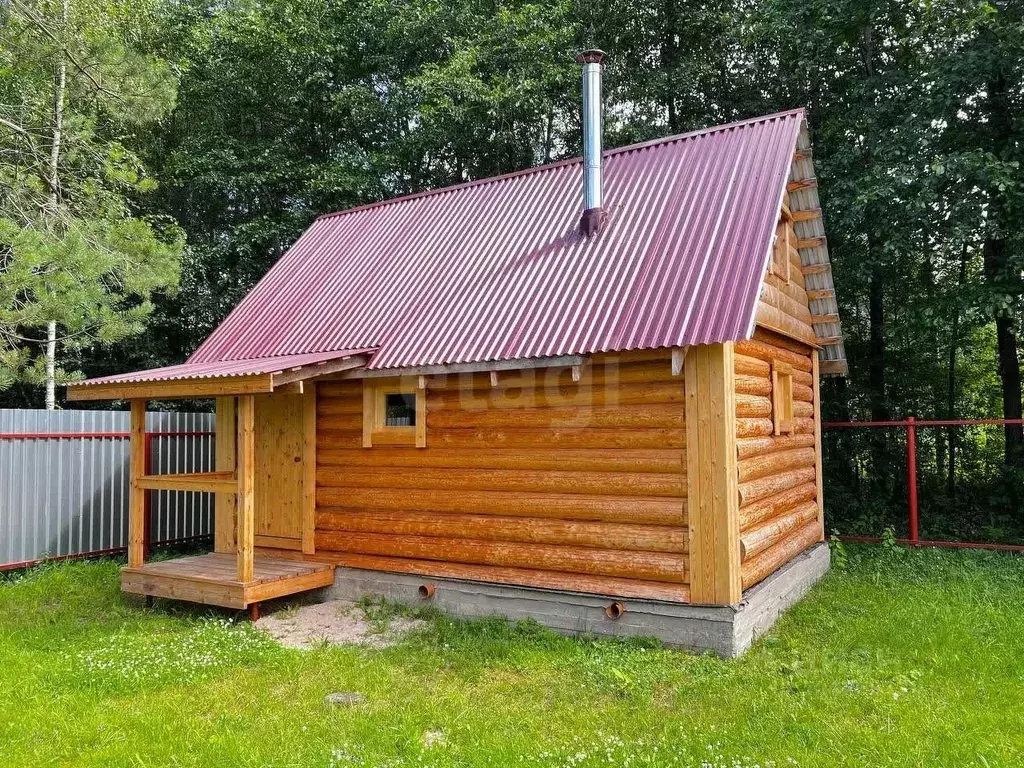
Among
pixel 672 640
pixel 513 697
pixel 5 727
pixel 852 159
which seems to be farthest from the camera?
pixel 852 159

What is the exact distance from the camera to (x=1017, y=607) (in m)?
7.75

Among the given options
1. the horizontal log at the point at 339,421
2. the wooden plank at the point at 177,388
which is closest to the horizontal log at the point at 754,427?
the horizontal log at the point at 339,421

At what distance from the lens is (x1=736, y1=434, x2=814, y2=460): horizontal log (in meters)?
7.36

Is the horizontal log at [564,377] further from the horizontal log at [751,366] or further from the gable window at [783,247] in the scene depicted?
the gable window at [783,247]

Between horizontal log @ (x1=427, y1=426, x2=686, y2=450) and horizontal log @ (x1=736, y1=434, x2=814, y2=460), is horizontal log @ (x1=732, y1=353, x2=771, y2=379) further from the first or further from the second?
horizontal log @ (x1=427, y1=426, x2=686, y2=450)

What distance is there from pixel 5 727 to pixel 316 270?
7899 mm

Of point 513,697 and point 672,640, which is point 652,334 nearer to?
point 672,640

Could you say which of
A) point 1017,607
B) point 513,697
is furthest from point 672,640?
point 1017,607

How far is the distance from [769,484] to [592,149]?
462 centimetres

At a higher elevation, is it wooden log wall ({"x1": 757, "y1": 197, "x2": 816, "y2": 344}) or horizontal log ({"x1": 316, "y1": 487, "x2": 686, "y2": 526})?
wooden log wall ({"x1": 757, "y1": 197, "x2": 816, "y2": 344})

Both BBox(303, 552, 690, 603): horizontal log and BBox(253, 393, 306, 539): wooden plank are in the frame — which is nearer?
BBox(303, 552, 690, 603): horizontal log

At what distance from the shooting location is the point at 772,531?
8023 millimetres

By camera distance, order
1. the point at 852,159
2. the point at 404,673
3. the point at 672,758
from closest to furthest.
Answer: the point at 672,758
the point at 404,673
the point at 852,159

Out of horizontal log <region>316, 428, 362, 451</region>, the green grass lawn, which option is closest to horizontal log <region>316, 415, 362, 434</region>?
horizontal log <region>316, 428, 362, 451</region>
